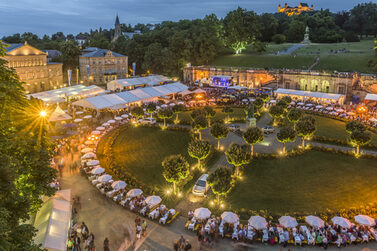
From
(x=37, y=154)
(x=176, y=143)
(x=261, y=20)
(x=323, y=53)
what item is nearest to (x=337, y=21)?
(x=261, y=20)

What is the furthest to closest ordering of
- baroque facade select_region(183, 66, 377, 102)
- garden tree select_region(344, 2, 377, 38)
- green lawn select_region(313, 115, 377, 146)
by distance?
garden tree select_region(344, 2, 377, 38) < baroque facade select_region(183, 66, 377, 102) < green lawn select_region(313, 115, 377, 146)

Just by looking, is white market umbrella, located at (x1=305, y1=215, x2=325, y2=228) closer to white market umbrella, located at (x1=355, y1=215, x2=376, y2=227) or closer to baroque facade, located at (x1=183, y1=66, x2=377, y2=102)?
white market umbrella, located at (x1=355, y1=215, x2=376, y2=227)

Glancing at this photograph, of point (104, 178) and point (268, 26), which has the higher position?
point (268, 26)

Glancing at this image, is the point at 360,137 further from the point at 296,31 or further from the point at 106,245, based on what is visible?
the point at 296,31

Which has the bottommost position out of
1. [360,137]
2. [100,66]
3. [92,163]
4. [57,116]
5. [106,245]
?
[106,245]

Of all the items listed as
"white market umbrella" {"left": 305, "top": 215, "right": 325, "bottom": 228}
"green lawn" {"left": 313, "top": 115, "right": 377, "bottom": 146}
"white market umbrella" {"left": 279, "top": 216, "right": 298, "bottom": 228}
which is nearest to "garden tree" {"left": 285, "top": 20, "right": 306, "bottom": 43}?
"green lawn" {"left": 313, "top": 115, "right": 377, "bottom": 146}

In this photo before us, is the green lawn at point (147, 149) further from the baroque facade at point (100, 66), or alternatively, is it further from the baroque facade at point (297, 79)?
the baroque facade at point (100, 66)

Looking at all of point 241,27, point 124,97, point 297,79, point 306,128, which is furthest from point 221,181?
point 241,27
